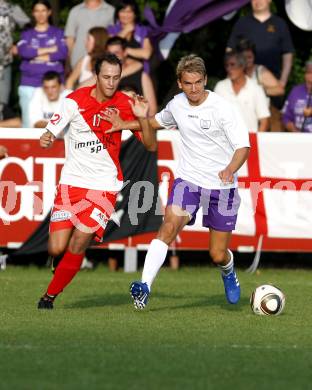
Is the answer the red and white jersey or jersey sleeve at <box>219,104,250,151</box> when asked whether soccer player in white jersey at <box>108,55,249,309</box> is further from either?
the red and white jersey

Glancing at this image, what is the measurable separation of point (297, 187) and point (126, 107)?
4.47m

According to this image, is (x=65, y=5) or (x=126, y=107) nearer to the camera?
(x=126, y=107)

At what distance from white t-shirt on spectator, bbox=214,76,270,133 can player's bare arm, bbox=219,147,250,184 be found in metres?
5.06

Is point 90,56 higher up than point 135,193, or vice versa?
point 90,56

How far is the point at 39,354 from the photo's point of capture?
854 cm

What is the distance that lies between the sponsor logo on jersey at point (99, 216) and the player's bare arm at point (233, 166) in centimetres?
116

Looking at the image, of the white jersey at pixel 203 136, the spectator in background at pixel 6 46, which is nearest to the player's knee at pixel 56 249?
the white jersey at pixel 203 136

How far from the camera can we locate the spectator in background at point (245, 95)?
16.0 metres

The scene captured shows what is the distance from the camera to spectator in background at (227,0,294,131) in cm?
1666

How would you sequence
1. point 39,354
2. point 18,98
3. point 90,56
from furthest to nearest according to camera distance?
point 18,98
point 90,56
point 39,354

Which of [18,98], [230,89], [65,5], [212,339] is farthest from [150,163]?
[212,339]

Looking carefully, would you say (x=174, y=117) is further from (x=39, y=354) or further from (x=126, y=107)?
(x=39, y=354)

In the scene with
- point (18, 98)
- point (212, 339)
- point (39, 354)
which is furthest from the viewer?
point (18, 98)

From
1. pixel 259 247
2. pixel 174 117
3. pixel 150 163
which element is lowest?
pixel 259 247
